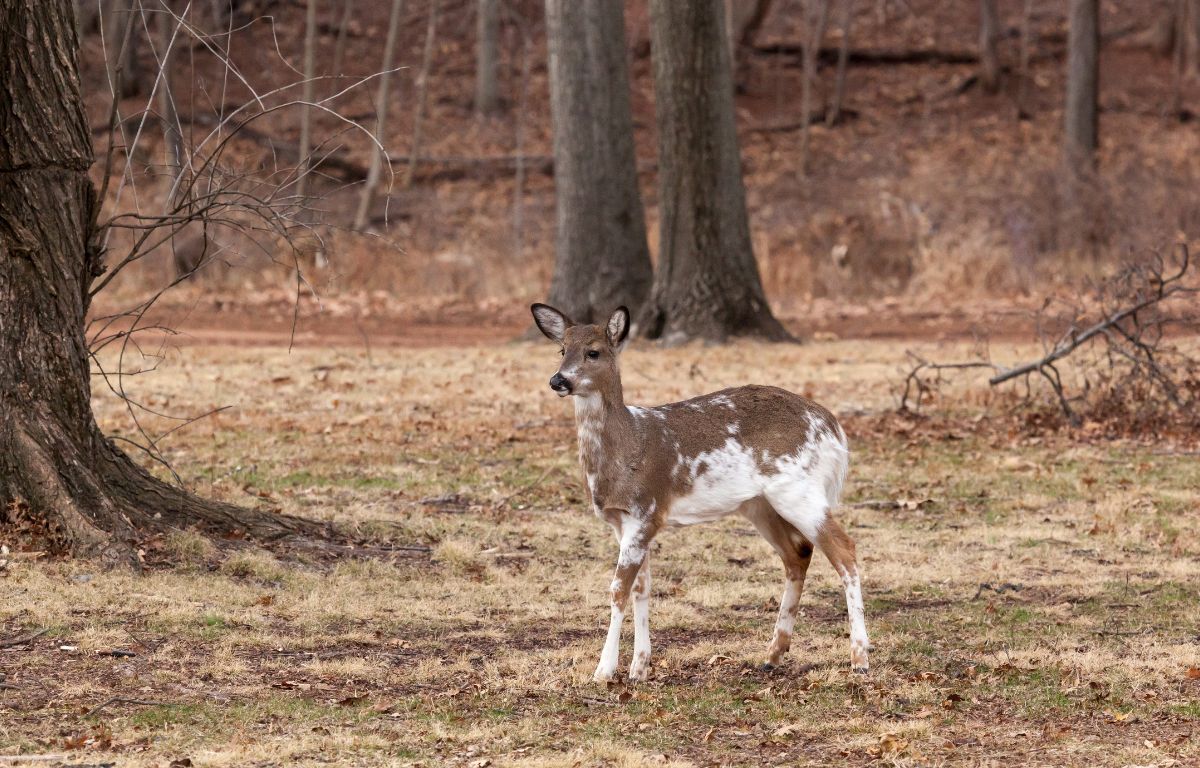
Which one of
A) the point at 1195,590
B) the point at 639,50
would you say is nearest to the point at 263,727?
the point at 1195,590

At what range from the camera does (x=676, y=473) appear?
23.2ft

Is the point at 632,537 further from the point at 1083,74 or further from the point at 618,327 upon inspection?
the point at 1083,74

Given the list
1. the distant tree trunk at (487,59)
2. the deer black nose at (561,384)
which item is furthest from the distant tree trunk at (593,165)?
the distant tree trunk at (487,59)

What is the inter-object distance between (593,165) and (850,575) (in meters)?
14.6

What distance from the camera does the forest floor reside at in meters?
6.08

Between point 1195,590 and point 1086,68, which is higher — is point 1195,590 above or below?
below

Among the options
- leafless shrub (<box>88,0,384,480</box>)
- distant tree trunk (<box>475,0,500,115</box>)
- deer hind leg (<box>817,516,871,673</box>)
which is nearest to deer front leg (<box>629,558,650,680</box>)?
deer hind leg (<box>817,516,871,673</box>)

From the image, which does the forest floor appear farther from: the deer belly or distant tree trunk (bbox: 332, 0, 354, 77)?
distant tree trunk (bbox: 332, 0, 354, 77)

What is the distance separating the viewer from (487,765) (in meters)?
5.72

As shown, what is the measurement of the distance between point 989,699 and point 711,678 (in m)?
1.25

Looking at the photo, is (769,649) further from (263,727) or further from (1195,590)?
(1195,590)

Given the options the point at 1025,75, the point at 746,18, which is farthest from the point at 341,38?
the point at 1025,75

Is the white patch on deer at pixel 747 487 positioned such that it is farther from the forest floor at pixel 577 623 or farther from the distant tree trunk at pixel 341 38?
the distant tree trunk at pixel 341 38

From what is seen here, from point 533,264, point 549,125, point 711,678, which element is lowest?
point 711,678
